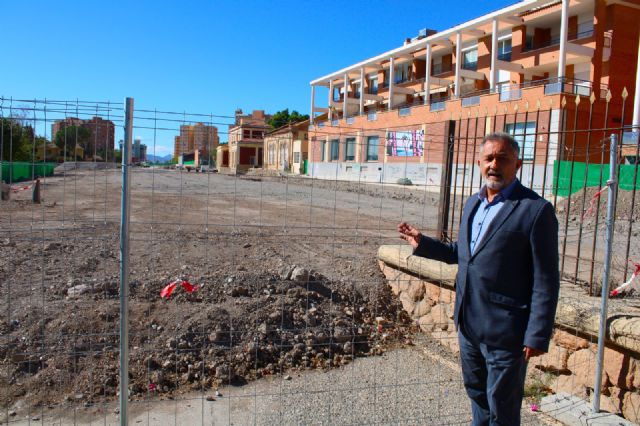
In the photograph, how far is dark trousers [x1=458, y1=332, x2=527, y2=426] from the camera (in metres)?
2.63

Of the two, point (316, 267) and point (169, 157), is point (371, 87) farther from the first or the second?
point (169, 157)

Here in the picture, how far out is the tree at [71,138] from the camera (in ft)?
11.0

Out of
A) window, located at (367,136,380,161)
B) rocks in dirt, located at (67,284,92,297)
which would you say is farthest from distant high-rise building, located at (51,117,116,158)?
window, located at (367,136,380,161)

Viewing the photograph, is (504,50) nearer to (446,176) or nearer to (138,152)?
(446,176)

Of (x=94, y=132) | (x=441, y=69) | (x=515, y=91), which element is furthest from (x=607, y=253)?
(x=441, y=69)

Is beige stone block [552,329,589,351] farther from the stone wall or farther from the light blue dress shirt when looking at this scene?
the light blue dress shirt

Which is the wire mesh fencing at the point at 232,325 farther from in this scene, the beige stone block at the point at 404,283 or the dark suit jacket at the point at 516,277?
the dark suit jacket at the point at 516,277

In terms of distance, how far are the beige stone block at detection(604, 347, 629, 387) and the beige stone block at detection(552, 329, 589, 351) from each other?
212 mm

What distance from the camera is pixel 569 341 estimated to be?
4395mm

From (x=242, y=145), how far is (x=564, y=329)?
3284 millimetres

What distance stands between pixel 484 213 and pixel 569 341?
7.57 ft

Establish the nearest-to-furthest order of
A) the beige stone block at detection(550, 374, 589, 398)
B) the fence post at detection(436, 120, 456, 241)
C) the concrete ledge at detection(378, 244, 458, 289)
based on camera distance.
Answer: the beige stone block at detection(550, 374, 589, 398)
the concrete ledge at detection(378, 244, 458, 289)
the fence post at detection(436, 120, 456, 241)

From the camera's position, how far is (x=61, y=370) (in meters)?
4.49

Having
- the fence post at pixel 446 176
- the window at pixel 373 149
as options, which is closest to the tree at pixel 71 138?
the fence post at pixel 446 176
